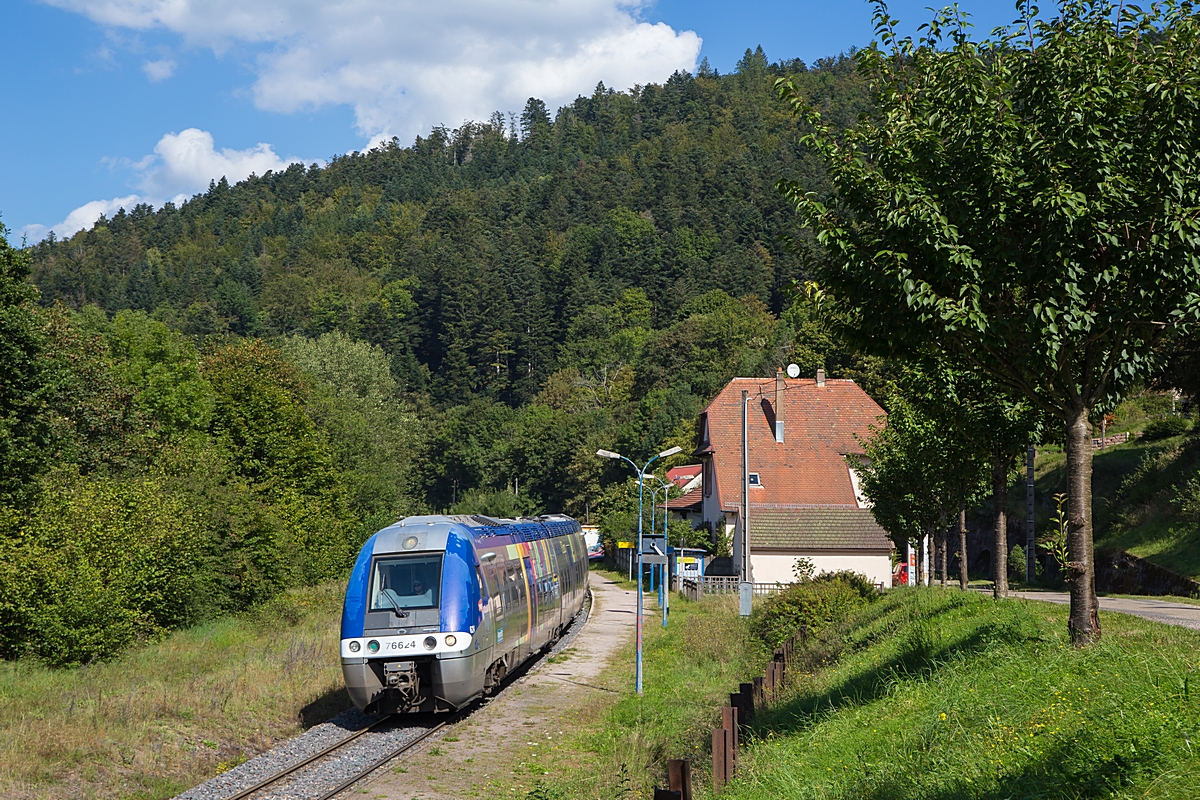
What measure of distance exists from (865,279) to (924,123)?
165 cm

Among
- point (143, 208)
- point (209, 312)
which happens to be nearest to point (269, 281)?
point (209, 312)

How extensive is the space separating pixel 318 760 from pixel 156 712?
12.3 feet

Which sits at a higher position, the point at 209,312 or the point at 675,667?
the point at 209,312

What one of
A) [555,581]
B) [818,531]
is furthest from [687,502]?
[555,581]

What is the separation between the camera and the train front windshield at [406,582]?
646 inches

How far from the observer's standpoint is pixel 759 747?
33.3 ft

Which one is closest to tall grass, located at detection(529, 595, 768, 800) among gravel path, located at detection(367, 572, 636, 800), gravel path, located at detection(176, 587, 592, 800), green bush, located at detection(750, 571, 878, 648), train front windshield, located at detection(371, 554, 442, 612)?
gravel path, located at detection(367, 572, 636, 800)

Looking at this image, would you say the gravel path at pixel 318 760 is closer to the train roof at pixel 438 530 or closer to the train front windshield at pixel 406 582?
→ the train front windshield at pixel 406 582

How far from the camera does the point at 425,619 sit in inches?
636

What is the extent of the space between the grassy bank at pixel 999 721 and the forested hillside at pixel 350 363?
422 centimetres

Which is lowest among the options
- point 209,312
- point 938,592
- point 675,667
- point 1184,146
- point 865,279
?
point 675,667

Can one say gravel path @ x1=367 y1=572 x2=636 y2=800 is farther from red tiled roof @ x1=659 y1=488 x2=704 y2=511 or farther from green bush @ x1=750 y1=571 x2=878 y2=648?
red tiled roof @ x1=659 y1=488 x2=704 y2=511

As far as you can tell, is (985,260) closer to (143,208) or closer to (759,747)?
(759,747)

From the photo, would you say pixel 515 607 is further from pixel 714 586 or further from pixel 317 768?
pixel 714 586
